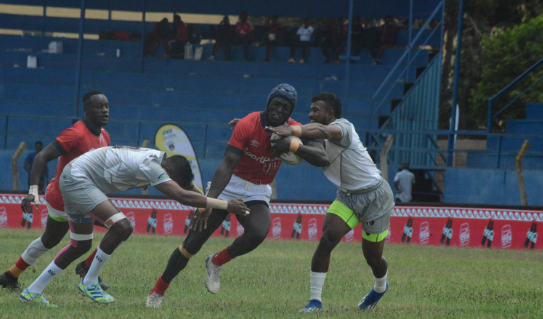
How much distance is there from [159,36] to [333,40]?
19.7ft

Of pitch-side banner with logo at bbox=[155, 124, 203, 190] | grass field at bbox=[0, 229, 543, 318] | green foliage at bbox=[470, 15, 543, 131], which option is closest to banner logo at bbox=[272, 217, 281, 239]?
grass field at bbox=[0, 229, 543, 318]

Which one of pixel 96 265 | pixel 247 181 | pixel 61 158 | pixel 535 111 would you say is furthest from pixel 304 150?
pixel 535 111

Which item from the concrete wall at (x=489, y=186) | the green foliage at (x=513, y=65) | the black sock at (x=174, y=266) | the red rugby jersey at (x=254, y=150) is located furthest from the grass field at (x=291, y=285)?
the green foliage at (x=513, y=65)

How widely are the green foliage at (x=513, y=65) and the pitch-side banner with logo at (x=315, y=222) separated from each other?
1363 centimetres

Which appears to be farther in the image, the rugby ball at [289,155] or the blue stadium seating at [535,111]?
the blue stadium seating at [535,111]

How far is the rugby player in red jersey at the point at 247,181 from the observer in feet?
19.9

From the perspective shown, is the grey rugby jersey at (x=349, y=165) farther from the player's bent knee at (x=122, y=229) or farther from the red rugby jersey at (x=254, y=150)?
the player's bent knee at (x=122, y=229)

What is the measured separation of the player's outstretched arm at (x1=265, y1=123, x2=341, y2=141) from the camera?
582 centimetres

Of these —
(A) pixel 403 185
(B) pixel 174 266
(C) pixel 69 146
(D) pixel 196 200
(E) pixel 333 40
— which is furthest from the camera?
(E) pixel 333 40

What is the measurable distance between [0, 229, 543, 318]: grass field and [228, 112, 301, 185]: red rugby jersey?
1.27 m

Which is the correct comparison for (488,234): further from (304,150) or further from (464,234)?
(304,150)

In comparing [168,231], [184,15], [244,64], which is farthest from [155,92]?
[168,231]

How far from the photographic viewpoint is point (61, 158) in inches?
266

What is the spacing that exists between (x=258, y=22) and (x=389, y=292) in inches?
1100
